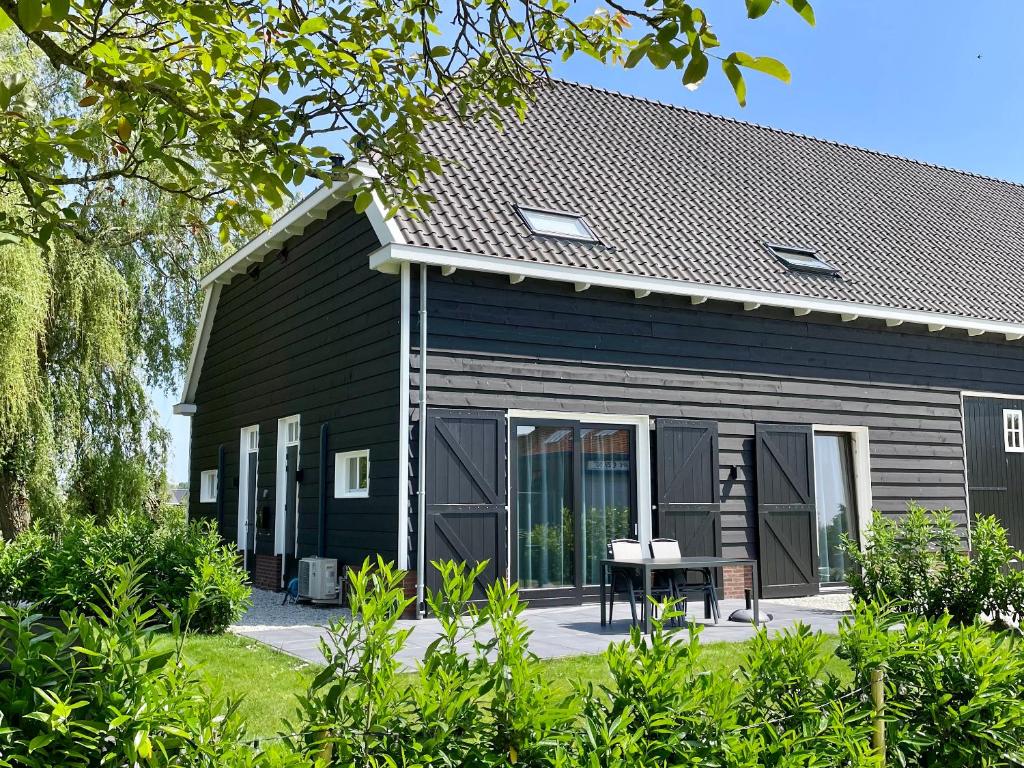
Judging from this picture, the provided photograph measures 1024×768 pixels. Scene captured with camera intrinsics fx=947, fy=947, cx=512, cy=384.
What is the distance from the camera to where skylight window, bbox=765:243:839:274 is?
41.3 feet

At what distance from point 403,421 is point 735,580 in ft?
15.2

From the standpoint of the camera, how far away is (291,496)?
12.8 metres

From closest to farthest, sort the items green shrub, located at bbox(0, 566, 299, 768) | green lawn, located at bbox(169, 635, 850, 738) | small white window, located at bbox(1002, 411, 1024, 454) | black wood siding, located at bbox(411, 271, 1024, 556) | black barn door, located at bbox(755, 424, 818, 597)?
green shrub, located at bbox(0, 566, 299, 768)
green lawn, located at bbox(169, 635, 850, 738)
black wood siding, located at bbox(411, 271, 1024, 556)
black barn door, located at bbox(755, 424, 818, 597)
small white window, located at bbox(1002, 411, 1024, 454)

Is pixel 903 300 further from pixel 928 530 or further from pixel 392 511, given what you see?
pixel 392 511

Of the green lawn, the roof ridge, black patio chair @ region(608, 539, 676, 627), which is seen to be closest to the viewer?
the green lawn

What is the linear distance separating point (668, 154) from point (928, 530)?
24.6 ft

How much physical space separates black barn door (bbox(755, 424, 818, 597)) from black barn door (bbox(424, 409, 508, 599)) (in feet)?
11.6

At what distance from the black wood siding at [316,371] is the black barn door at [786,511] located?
15.5 ft

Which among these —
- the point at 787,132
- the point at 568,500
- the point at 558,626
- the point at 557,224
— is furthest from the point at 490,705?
the point at 787,132

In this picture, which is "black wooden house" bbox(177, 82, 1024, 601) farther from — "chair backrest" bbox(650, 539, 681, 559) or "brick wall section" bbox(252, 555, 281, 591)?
"chair backrest" bbox(650, 539, 681, 559)

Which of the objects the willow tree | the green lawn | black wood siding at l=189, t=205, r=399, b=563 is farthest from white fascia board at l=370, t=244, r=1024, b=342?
the willow tree

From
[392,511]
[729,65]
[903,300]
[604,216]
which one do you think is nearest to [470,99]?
[729,65]

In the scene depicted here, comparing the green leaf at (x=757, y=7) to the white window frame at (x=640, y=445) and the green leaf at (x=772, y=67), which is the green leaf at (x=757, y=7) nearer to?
the green leaf at (x=772, y=67)

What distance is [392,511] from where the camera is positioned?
32.7ft
